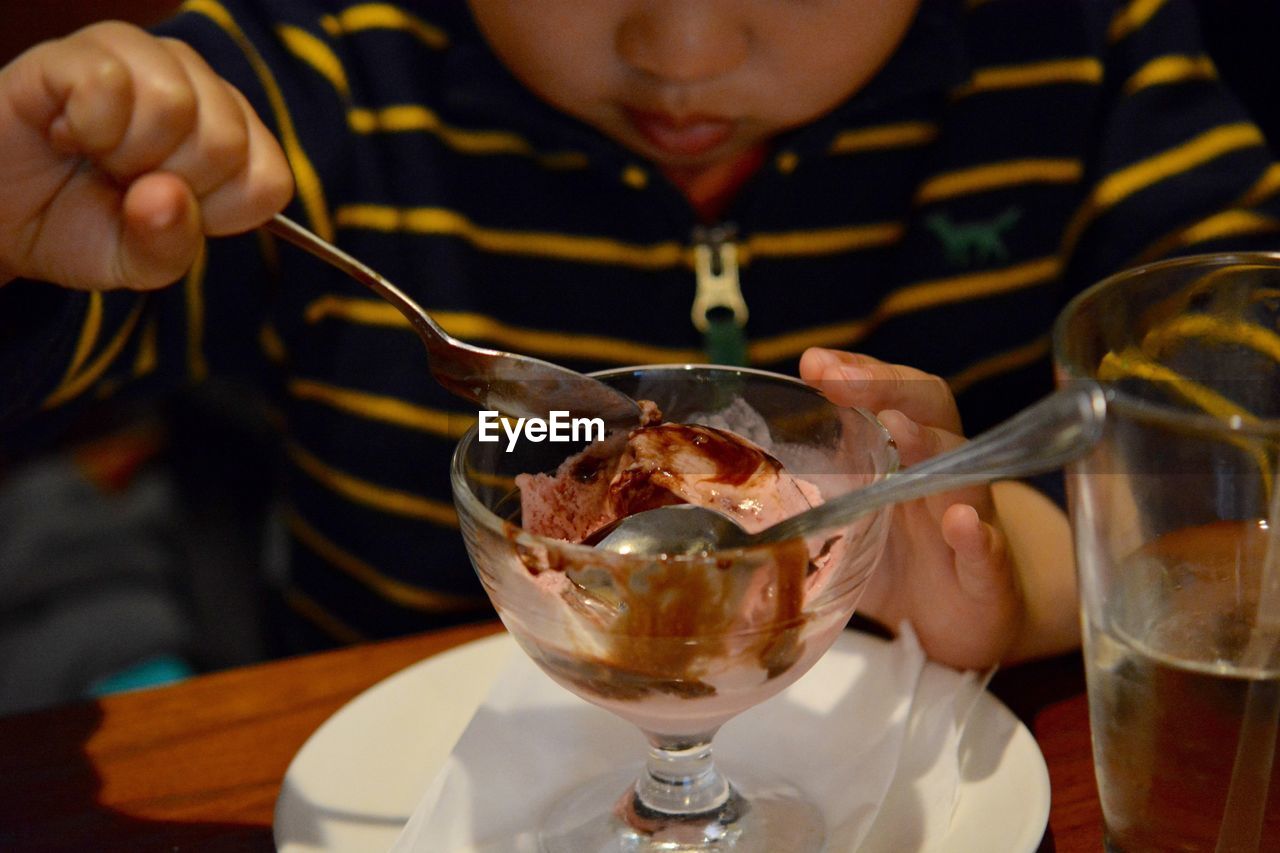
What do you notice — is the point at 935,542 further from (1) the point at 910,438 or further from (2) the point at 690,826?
(2) the point at 690,826

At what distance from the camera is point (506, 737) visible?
61cm

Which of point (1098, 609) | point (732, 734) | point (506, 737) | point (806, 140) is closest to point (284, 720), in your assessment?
point (506, 737)

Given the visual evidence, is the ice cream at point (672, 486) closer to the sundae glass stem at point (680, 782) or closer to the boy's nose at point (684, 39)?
the sundae glass stem at point (680, 782)

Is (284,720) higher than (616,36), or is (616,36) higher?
(616,36)

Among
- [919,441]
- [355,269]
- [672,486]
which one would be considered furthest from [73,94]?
[919,441]

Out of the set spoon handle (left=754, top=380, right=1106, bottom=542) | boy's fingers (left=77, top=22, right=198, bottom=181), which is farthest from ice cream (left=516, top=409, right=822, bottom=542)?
boy's fingers (left=77, top=22, right=198, bottom=181)

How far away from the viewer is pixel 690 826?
0.56m

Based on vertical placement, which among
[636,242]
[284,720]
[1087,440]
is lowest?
[284,720]

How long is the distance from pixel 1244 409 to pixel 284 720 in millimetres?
484

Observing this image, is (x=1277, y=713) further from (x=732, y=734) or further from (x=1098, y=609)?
(x=732, y=734)

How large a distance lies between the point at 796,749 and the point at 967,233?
18.4 inches

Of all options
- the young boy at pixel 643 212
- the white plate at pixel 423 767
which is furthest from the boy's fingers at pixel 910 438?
the young boy at pixel 643 212

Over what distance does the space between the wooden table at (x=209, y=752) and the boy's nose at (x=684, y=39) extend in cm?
34

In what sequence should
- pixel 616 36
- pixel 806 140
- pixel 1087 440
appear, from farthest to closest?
1. pixel 806 140
2. pixel 616 36
3. pixel 1087 440
